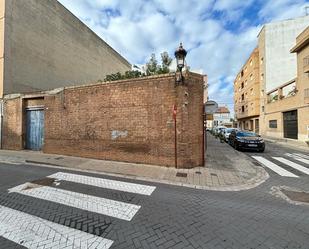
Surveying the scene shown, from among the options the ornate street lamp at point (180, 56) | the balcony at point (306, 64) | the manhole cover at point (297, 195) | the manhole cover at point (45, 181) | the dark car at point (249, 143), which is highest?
the balcony at point (306, 64)

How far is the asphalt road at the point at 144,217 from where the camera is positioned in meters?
3.16

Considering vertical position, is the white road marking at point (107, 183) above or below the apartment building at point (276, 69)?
below

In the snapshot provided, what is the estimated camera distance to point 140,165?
8.64 m

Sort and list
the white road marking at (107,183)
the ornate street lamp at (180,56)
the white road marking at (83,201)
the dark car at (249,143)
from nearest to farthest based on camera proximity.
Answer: the white road marking at (83,201)
the white road marking at (107,183)
the ornate street lamp at (180,56)
the dark car at (249,143)

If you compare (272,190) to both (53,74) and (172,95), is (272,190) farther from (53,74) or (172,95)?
(53,74)

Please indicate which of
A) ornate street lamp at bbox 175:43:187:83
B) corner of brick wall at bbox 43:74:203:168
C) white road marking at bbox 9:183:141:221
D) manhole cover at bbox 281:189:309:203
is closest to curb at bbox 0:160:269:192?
manhole cover at bbox 281:189:309:203

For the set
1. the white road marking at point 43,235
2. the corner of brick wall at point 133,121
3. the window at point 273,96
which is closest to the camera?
the white road marking at point 43,235

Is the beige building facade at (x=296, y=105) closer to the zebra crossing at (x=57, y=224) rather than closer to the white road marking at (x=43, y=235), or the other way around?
the zebra crossing at (x=57, y=224)

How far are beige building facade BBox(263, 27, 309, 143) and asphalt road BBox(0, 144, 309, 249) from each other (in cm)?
1887

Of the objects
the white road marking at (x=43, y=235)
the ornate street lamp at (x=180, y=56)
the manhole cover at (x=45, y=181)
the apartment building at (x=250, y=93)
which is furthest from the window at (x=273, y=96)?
the white road marking at (x=43, y=235)

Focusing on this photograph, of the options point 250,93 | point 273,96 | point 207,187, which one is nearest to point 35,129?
point 207,187

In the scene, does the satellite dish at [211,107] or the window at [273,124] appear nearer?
the satellite dish at [211,107]

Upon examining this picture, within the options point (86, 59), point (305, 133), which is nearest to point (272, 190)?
Answer: point (305, 133)

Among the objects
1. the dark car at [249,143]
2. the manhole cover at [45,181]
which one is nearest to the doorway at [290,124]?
the dark car at [249,143]
